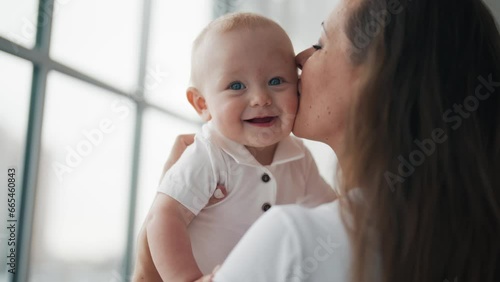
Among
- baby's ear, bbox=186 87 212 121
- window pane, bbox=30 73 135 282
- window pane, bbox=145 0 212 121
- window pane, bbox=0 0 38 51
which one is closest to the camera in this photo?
baby's ear, bbox=186 87 212 121

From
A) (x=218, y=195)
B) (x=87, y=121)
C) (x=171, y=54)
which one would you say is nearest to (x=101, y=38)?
(x=87, y=121)

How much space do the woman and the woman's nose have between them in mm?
183

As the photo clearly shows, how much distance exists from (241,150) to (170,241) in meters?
0.25

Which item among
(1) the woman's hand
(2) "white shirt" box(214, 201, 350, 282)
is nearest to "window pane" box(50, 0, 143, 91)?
(1) the woman's hand

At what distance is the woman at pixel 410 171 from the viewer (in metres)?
0.74

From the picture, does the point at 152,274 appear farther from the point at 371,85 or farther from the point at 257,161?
the point at 371,85

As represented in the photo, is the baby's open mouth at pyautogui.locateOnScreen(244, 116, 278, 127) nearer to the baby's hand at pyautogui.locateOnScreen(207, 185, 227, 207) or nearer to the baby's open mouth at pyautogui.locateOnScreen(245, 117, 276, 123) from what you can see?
the baby's open mouth at pyautogui.locateOnScreen(245, 117, 276, 123)

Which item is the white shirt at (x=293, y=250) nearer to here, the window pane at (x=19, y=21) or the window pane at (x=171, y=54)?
the window pane at (x=19, y=21)

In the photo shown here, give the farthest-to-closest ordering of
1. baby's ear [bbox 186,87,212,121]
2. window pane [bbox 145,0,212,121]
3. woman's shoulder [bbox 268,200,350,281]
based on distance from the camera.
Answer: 1. window pane [bbox 145,0,212,121]
2. baby's ear [bbox 186,87,212,121]
3. woman's shoulder [bbox 268,200,350,281]

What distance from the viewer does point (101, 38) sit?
193 cm

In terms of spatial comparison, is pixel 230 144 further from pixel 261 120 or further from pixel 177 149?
pixel 177 149

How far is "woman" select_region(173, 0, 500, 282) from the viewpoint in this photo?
0.74 meters

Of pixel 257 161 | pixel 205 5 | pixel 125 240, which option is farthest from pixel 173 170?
pixel 205 5

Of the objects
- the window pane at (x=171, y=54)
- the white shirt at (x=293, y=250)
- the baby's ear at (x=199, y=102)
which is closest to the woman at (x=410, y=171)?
the white shirt at (x=293, y=250)
